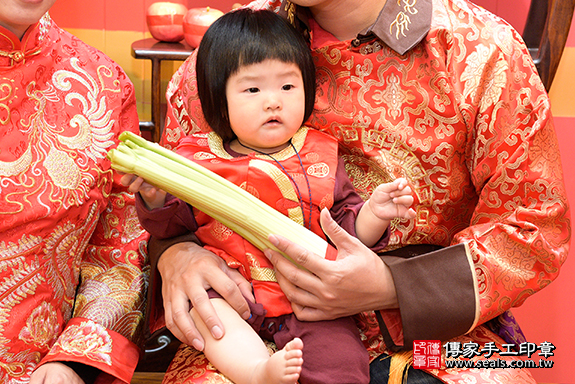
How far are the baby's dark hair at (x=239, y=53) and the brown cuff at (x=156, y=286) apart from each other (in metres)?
0.28

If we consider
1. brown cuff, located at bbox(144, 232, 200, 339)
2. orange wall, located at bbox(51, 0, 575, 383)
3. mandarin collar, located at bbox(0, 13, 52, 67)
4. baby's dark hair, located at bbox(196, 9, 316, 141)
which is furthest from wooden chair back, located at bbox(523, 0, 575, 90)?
mandarin collar, located at bbox(0, 13, 52, 67)

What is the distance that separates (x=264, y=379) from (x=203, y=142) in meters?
0.63

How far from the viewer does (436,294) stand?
1263mm

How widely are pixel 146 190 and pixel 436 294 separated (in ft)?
2.22

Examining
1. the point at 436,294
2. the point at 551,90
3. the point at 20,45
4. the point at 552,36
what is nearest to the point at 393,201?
the point at 436,294

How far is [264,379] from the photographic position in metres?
1.06

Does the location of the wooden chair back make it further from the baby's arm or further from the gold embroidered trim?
the gold embroidered trim

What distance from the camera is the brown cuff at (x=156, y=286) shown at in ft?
4.61

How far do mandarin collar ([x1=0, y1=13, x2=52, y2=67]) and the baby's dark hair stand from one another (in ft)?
1.21

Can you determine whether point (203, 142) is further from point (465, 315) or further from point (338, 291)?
point (465, 315)

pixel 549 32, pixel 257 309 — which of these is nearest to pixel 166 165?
pixel 257 309
